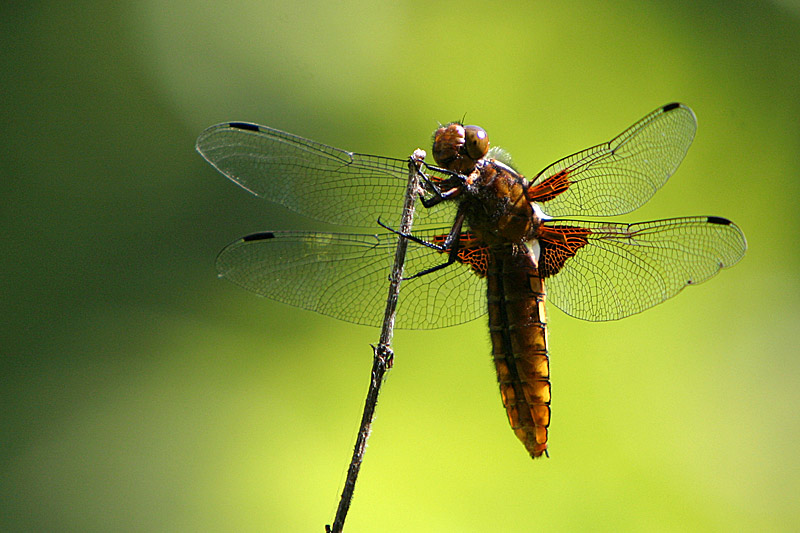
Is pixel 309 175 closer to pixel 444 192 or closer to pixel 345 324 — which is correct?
pixel 444 192

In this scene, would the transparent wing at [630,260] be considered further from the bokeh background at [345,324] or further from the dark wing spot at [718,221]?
the bokeh background at [345,324]

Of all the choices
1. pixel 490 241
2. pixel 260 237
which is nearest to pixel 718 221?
pixel 490 241

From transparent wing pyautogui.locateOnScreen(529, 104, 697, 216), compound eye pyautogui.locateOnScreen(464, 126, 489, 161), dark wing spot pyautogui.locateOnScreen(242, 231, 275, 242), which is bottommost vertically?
dark wing spot pyautogui.locateOnScreen(242, 231, 275, 242)

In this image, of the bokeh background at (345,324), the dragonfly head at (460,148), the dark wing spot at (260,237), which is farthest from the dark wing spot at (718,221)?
the bokeh background at (345,324)

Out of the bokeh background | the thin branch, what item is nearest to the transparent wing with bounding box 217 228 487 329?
the thin branch

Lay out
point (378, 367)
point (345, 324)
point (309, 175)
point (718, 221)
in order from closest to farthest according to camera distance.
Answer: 1. point (378, 367)
2. point (718, 221)
3. point (309, 175)
4. point (345, 324)

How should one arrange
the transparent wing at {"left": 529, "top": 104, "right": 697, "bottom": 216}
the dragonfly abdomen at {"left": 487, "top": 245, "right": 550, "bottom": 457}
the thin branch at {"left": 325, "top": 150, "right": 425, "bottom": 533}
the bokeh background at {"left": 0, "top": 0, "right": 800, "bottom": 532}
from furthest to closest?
the bokeh background at {"left": 0, "top": 0, "right": 800, "bottom": 532} < the dragonfly abdomen at {"left": 487, "top": 245, "right": 550, "bottom": 457} < the transparent wing at {"left": 529, "top": 104, "right": 697, "bottom": 216} < the thin branch at {"left": 325, "top": 150, "right": 425, "bottom": 533}

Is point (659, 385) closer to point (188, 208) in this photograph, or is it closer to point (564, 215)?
point (564, 215)

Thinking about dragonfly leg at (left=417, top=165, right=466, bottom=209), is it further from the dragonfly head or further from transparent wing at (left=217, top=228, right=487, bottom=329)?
transparent wing at (left=217, top=228, right=487, bottom=329)
